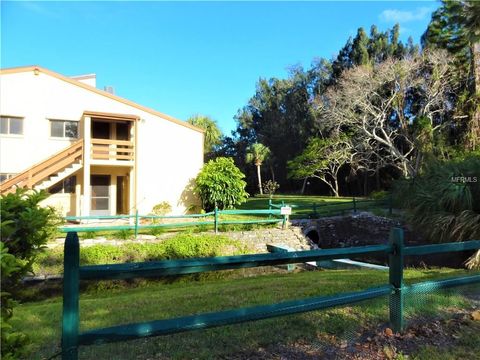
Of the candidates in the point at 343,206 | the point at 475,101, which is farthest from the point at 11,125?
the point at 475,101

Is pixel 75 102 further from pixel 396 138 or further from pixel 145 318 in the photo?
pixel 396 138

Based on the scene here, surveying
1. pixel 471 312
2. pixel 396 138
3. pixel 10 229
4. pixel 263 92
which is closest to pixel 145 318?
pixel 10 229

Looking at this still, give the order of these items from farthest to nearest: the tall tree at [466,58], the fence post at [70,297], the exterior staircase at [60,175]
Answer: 1. the tall tree at [466,58]
2. the exterior staircase at [60,175]
3. the fence post at [70,297]

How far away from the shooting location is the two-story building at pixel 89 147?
64.5ft

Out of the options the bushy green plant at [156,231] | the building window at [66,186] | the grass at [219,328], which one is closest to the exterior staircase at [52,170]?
the building window at [66,186]

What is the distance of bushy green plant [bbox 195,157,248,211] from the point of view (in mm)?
21609

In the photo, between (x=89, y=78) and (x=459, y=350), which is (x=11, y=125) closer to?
(x=89, y=78)

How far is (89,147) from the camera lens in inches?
798

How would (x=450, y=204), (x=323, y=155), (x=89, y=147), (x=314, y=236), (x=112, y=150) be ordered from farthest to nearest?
1. (x=323, y=155)
2. (x=314, y=236)
3. (x=112, y=150)
4. (x=89, y=147)
5. (x=450, y=204)

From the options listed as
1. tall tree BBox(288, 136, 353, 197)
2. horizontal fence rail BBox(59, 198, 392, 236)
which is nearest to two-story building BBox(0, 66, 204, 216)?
horizontal fence rail BBox(59, 198, 392, 236)

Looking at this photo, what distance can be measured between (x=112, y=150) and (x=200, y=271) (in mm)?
19192

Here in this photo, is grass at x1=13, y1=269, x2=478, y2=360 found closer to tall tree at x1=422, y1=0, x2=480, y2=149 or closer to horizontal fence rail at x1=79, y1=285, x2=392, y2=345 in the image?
horizontal fence rail at x1=79, y1=285, x2=392, y2=345

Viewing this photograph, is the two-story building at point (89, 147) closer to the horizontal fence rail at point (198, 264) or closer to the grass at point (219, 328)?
the grass at point (219, 328)

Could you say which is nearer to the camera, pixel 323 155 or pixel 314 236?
pixel 314 236
